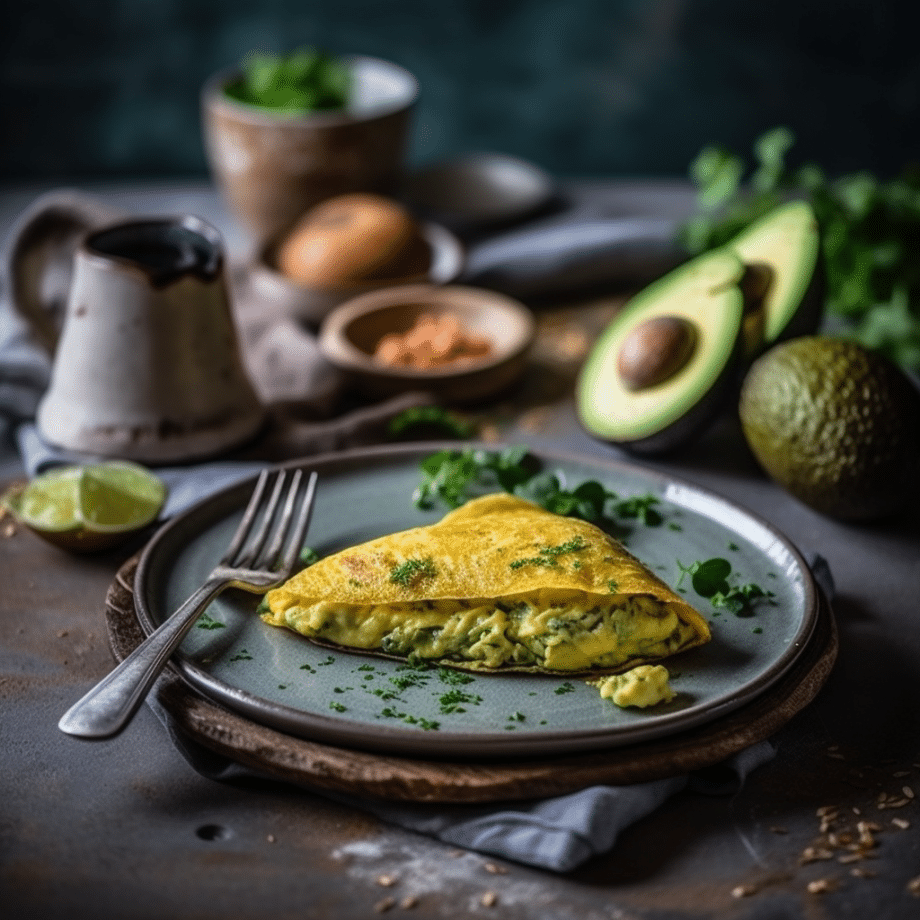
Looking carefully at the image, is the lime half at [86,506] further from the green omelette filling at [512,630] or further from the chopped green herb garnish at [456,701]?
the chopped green herb garnish at [456,701]

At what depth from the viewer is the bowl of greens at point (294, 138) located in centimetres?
396

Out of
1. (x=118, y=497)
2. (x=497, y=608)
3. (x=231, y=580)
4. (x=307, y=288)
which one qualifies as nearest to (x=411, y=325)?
(x=307, y=288)

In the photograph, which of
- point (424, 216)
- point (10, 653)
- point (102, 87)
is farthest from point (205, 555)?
point (102, 87)

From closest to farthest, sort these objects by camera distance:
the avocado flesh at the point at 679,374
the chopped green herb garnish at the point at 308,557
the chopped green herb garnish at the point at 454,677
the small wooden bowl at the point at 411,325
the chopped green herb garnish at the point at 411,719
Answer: the chopped green herb garnish at the point at 411,719 < the chopped green herb garnish at the point at 454,677 < the chopped green herb garnish at the point at 308,557 < the avocado flesh at the point at 679,374 < the small wooden bowl at the point at 411,325

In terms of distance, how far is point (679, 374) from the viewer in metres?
2.97

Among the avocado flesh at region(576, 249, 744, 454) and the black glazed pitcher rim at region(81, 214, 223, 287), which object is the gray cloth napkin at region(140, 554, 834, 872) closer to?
the avocado flesh at region(576, 249, 744, 454)

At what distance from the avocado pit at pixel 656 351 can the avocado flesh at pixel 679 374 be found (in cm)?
2

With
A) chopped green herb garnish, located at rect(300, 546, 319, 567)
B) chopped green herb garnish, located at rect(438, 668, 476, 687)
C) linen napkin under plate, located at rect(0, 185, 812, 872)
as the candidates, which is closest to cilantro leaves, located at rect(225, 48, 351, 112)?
linen napkin under plate, located at rect(0, 185, 812, 872)

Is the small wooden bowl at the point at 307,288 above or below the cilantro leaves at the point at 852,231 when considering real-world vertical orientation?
below

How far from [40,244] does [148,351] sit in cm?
60

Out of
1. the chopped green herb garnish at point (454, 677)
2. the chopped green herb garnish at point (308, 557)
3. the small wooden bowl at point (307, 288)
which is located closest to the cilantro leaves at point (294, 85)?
the small wooden bowl at point (307, 288)

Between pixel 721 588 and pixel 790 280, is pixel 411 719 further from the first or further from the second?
pixel 790 280

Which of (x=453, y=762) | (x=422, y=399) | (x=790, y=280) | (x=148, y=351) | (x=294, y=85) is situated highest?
(x=294, y=85)

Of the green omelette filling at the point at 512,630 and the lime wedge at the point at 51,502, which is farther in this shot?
the lime wedge at the point at 51,502
